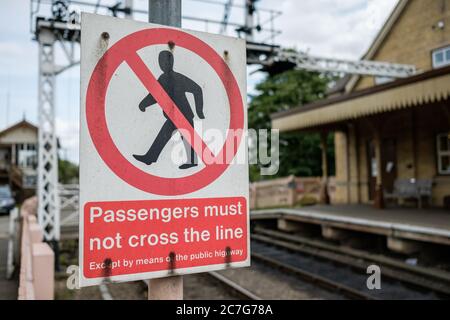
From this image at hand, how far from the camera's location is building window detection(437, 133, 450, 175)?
1277 centimetres

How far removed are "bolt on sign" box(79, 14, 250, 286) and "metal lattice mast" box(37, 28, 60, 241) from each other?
1025cm

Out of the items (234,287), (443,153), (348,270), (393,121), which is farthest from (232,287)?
(393,121)

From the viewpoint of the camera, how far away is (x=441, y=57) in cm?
1309

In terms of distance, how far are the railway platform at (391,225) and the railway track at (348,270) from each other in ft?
1.62

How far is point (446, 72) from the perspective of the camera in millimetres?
8820

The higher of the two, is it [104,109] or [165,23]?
[165,23]

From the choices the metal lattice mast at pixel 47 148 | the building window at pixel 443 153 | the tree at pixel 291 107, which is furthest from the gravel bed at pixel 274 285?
the tree at pixel 291 107

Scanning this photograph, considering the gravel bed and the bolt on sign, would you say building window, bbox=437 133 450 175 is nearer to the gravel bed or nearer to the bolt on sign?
the gravel bed

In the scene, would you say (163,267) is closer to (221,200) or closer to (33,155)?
(221,200)

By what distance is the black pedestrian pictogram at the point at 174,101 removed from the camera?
1326 mm

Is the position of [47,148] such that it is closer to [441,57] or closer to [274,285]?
[274,285]

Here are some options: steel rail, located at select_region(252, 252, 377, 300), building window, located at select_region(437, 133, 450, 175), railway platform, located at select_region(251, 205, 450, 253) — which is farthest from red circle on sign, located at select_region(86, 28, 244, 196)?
building window, located at select_region(437, 133, 450, 175)

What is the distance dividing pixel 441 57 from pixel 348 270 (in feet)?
27.2

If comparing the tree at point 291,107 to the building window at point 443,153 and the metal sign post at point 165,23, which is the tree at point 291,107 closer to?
the building window at point 443,153
